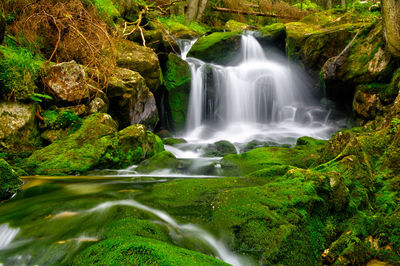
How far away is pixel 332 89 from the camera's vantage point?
941 cm

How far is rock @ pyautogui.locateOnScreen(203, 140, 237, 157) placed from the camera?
711 centimetres

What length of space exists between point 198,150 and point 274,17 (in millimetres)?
18390

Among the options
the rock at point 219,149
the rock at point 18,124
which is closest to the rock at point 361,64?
the rock at point 219,149

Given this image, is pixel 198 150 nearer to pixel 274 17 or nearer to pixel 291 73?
pixel 291 73

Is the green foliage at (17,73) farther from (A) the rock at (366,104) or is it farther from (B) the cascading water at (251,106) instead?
(A) the rock at (366,104)

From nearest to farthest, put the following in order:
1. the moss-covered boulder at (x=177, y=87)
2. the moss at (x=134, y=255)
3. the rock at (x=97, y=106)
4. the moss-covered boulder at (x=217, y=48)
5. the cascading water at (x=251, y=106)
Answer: the moss at (x=134, y=255) < the rock at (x=97, y=106) < the moss-covered boulder at (x=177, y=87) < the cascading water at (x=251, y=106) < the moss-covered boulder at (x=217, y=48)

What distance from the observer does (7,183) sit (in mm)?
2918

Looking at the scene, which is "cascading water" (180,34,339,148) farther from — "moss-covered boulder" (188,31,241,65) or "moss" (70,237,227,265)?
"moss" (70,237,227,265)

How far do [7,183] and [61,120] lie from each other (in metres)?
2.41

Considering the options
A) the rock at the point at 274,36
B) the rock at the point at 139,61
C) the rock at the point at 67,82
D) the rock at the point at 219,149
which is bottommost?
the rock at the point at 219,149

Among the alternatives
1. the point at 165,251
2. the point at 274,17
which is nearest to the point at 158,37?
the point at 165,251

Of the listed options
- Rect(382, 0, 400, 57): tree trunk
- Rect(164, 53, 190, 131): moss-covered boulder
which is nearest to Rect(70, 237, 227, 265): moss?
Rect(382, 0, 400, 57): tree trunk

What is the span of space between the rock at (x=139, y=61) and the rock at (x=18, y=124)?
3.68 m

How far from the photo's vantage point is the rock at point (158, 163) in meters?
4.87
